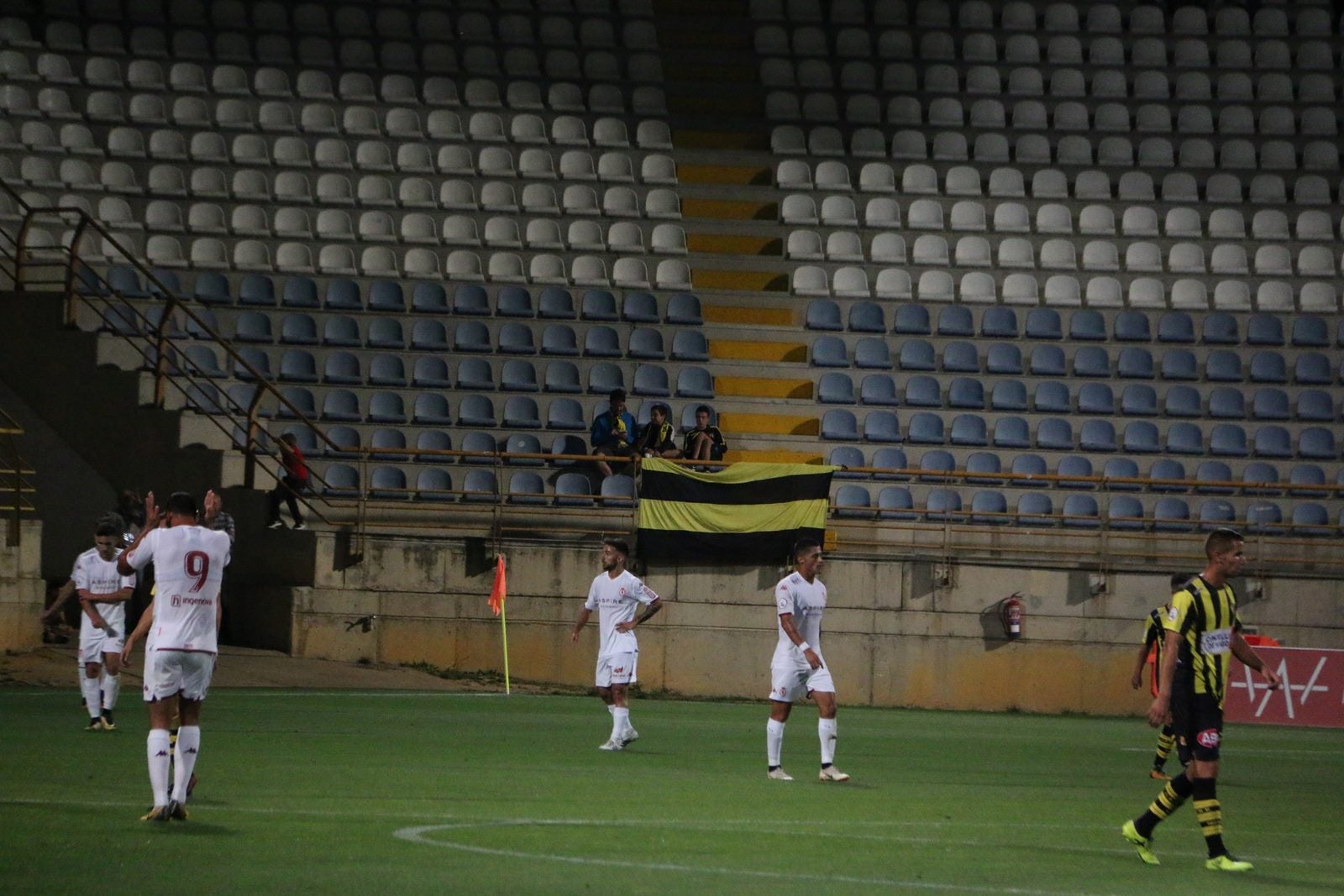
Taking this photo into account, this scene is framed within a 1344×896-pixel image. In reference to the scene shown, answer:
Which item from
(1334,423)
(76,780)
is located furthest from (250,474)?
(1334,423)

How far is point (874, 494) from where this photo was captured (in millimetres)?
26344

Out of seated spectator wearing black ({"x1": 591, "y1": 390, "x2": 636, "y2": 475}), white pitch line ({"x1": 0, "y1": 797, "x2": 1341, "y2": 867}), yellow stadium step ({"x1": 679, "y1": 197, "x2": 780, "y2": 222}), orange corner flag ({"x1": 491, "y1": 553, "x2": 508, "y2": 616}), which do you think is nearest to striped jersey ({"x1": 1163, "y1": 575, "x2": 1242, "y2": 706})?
white pitch line ({"x1": 0, "y1": 797, "x2": 1341, "y2": 867})

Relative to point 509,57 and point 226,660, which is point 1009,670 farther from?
point 509,57

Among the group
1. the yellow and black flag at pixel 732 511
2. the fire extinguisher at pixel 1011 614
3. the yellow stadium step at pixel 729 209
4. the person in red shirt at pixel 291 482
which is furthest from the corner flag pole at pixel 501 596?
the yellow stadium step at pixel 729 209

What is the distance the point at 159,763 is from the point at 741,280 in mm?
20918

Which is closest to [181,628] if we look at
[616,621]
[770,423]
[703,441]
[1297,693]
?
[616,621]

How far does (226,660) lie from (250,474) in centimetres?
292

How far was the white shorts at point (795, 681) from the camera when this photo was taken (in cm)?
1373

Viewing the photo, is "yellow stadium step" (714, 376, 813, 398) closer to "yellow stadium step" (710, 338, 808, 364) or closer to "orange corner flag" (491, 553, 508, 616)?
"yellow stadium step" (710, 338, 808, 364)

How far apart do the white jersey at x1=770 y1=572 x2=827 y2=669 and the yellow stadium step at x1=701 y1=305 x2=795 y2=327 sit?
15.1 metres

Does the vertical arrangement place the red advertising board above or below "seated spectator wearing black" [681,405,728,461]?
below

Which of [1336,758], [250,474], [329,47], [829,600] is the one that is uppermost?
[329,47]

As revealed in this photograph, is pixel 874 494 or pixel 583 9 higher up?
pixel 583 9

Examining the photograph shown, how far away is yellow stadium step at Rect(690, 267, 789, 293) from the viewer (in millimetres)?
29562
